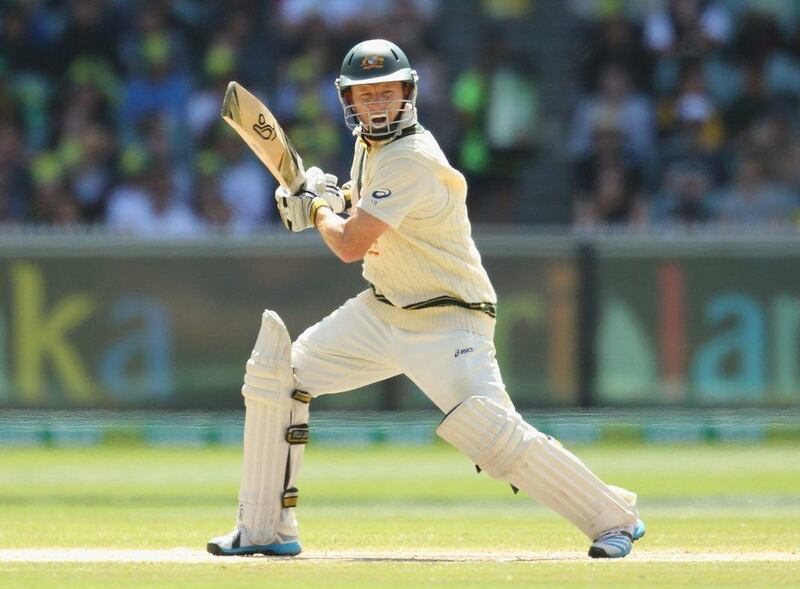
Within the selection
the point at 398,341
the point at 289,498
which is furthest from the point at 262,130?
the point at 289,498

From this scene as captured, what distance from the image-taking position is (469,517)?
7887 millimetres

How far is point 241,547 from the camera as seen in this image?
20.4 ft

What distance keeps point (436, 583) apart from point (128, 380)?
6575 mm

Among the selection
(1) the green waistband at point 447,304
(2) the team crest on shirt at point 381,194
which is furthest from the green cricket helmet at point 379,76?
(1) the green waistband at point 447,304

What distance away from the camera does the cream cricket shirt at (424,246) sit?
6000 millimetres

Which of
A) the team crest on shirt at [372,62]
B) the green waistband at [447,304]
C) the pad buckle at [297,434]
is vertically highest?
the team crest on shirt at [372,62]

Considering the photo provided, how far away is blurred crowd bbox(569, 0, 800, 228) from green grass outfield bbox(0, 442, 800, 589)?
2886 mm

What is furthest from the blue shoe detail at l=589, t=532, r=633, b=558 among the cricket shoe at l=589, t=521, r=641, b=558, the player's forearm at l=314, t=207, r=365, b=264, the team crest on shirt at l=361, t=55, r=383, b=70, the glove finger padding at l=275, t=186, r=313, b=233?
the team crest on shirt at l=361, t=55, r=383, b=70

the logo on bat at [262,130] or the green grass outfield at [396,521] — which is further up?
the logo on bat at [262,130]

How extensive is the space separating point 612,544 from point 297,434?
118 centimetres

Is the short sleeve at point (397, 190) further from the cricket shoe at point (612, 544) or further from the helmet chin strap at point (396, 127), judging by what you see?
the cricket shoe at point (612, 544)

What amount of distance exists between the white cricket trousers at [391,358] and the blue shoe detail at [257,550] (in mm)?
564

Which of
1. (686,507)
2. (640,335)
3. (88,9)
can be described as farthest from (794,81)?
(686,507)

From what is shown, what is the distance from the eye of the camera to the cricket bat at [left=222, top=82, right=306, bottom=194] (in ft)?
20.8
